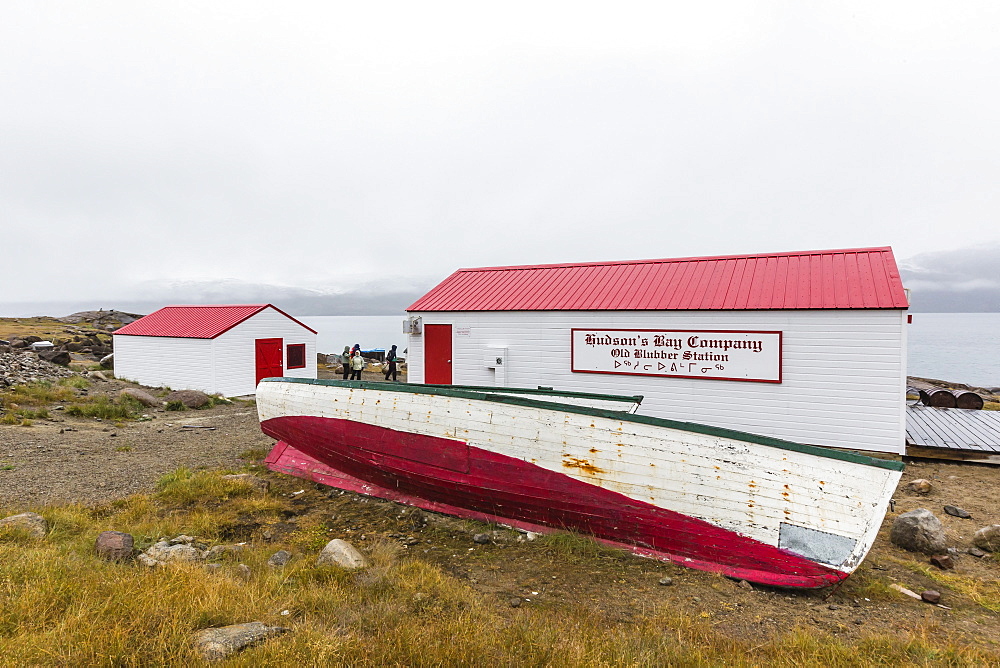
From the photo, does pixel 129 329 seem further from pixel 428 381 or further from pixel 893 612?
pixel 893 612

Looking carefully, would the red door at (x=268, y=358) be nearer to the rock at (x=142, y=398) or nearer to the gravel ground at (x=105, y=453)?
the rock at (x=142, y=398)

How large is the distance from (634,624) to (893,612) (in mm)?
2262

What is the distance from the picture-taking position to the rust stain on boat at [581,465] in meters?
5.27

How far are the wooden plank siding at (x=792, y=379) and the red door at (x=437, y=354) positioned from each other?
7.37 feet

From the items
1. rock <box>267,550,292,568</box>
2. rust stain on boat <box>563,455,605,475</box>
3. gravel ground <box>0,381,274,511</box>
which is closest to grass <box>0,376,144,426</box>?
gravel ground <box>0,381,274,511</box>

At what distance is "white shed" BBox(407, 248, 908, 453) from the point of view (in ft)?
30.5

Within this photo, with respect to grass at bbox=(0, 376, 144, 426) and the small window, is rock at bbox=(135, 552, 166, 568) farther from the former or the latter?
the small window

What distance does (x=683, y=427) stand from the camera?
4.91 metres

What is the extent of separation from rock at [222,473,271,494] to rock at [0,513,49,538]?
A: 225 cm

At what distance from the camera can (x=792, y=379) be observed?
32.3ft

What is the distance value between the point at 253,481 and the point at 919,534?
28.1ft

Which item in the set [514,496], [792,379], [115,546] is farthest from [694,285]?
[115,546]

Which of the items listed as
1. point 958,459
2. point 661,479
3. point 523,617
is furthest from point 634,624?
point 958,459

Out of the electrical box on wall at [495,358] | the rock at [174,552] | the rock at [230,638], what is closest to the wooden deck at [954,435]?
the electrical box on wall at [495,358]
